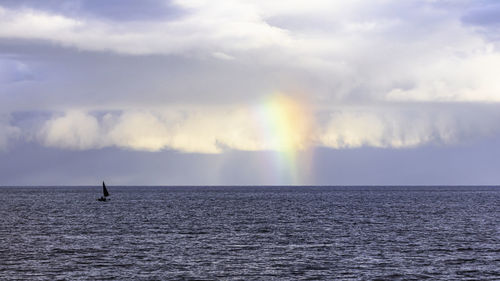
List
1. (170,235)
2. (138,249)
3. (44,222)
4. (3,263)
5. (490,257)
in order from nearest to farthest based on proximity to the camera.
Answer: (3,263)
(490,257)
(138,249)
(170,235)
(44,222)

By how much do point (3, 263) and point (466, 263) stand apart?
44.0m

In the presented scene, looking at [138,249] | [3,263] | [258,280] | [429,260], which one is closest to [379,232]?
[429,260]

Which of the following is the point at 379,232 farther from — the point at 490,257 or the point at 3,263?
the point at 3,263

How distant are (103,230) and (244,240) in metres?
26.8

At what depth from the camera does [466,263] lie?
61.1 m

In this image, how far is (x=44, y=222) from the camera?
114m

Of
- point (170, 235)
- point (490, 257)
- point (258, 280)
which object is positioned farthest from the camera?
point (170, 235)

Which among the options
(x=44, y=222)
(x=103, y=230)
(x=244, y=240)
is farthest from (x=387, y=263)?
(x=44, y=222)

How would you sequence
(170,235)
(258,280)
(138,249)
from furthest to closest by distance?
(170,235) → (138,249) → (258,280)

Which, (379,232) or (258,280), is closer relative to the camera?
(258,280)

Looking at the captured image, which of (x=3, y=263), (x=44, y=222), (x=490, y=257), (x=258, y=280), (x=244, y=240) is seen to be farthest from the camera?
(x=44, y=222)

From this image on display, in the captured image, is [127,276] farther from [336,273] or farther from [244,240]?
[244,240]

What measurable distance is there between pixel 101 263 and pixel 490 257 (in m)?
38.8

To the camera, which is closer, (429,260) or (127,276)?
(127,276)
